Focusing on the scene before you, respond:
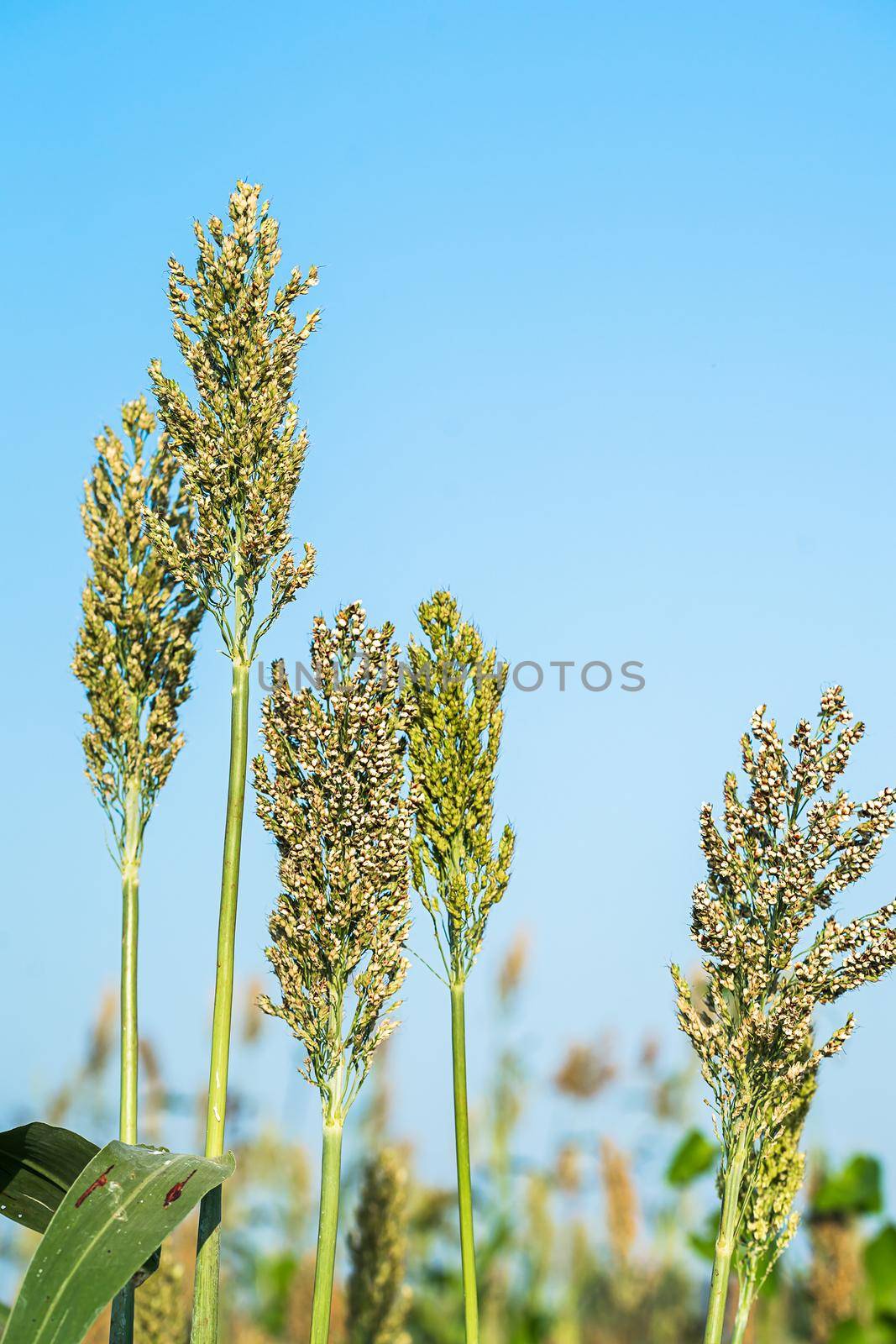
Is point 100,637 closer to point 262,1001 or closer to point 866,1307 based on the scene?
point 262,1001

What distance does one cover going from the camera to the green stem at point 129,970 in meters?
5.60

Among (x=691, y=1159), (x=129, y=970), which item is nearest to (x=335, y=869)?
(x=129, y=970)

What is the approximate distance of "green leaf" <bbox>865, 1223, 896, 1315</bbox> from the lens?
10875 mm

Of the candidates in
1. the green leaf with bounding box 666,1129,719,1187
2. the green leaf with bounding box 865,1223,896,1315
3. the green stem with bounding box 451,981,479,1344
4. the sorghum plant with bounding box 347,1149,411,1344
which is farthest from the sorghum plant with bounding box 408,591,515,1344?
the green leaf with bounding box 865,1223,896,1315

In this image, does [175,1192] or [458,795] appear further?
[458,795]

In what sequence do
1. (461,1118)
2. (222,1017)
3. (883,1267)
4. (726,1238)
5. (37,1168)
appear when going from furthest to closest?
(883,1267)
(461,1118)
(726,1238)
(222,1017)
(37,1168)

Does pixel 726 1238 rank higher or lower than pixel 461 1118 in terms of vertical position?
lower

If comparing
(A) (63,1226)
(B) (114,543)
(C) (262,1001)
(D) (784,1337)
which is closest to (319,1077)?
(C) (262,1001)

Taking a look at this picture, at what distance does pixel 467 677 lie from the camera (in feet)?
20.4

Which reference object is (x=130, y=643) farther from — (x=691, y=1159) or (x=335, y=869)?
(x=691, y=1159)

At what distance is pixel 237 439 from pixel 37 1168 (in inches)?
111

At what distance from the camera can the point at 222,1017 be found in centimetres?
510

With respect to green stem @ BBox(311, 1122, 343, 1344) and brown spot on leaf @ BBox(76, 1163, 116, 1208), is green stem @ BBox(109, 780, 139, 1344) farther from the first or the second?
brown spot on leaf @ BBox(76, 1163, 116, 1208)

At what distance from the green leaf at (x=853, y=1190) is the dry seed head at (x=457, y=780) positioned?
16.1 ft
